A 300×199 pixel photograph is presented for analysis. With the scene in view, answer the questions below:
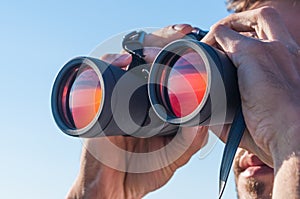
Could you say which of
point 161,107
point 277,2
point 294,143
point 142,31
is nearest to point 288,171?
point 294,143

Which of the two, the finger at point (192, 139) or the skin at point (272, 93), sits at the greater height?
the skin at point (272, 93)

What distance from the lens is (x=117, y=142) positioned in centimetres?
183

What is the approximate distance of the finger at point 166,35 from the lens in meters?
1.66

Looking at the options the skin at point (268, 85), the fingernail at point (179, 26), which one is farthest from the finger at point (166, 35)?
the skin at point (268, 85)

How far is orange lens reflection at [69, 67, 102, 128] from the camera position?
58.6 inches

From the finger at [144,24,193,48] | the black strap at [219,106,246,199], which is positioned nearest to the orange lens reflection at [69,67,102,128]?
the finger at [144,24,193,48]

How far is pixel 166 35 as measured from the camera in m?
1.66

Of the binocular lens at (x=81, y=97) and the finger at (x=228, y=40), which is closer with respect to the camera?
the finger at (x=228, y=40)

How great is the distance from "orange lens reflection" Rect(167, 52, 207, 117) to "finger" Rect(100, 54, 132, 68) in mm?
263

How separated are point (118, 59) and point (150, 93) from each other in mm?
287

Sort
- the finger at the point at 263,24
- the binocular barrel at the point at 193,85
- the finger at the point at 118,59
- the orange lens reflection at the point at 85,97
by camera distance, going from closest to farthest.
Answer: the binocular barrel at the point at 193,85 → the finger at the point at 263,24 → the orange lens reflection at the point at 85,97 → the finger at the point at 118,59

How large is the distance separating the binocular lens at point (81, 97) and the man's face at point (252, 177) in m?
0.59

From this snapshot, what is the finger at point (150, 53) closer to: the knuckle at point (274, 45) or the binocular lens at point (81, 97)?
the binocular lens at point (81, 97)

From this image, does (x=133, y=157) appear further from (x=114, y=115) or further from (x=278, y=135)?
(x=278, y=135)
